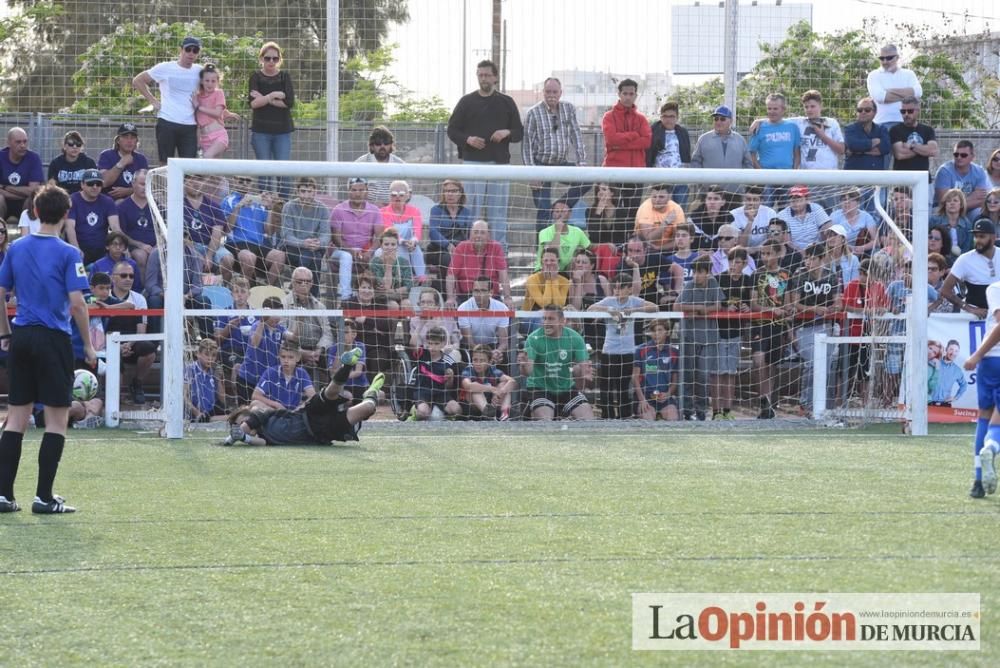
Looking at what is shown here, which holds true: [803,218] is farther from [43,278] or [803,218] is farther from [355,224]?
[43,278]

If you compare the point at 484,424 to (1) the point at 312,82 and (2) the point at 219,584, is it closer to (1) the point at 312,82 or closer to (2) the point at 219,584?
(1) the point at 312,82

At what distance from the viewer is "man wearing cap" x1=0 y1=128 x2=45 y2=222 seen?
1412 centimetres

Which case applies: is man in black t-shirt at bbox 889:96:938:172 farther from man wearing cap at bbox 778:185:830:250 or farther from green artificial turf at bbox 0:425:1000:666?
green artificial turf at bbox 0:425:1000:666

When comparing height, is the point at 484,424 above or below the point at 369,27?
below

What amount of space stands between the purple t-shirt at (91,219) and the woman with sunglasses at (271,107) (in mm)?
1939

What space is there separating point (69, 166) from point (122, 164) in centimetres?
57

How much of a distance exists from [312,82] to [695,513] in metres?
10.6

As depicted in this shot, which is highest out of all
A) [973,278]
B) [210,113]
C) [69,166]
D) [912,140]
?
[210,113]

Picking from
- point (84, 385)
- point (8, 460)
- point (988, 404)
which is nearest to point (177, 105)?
point (84, 385)

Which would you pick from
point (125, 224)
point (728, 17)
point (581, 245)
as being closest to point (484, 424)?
point (581, 245)

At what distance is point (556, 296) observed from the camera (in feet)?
43.0

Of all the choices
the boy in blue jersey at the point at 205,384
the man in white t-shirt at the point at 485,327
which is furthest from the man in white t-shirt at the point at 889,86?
the boy in blue jersey at the point at 205,384

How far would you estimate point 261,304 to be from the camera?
12805 mm

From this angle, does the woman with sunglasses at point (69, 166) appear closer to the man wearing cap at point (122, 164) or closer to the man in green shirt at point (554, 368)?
the man wearing cap at point (122, 164)
